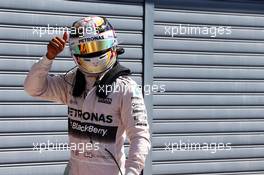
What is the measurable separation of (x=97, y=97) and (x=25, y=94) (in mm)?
2446

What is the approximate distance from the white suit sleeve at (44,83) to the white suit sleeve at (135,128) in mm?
499

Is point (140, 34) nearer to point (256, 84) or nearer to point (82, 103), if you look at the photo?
point (256, 84)

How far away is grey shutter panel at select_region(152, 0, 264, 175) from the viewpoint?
6812 mm

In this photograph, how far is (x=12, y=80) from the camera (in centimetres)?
600

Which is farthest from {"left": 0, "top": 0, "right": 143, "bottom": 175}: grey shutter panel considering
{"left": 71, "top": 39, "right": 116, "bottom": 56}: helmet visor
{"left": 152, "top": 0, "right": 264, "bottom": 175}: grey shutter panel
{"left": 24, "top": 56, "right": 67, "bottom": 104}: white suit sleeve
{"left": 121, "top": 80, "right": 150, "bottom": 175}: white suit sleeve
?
{"left": 121, "top": 80, "right": 150, "bottom": 175}: white suit sleeve

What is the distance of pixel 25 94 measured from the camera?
19.9ft

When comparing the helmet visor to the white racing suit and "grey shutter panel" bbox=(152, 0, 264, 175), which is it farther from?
"grey shutter panel" bbox=(152, 0, 264, 175)

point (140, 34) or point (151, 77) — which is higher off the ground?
point (140, 34)

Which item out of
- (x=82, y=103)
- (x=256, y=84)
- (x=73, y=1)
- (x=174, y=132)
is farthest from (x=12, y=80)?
(x=256, y=84)

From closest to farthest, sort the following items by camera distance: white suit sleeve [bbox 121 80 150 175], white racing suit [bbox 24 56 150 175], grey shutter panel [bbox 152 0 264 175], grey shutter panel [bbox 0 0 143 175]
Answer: white suit sleeve [bbox 121 80 150 175], white racing suit [bbox 24 56 150 175], grey shutter panel [bbox 0 0 143 175], grey shutter panel [bbox 152 0 264 175]

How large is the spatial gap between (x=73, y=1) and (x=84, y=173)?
114 inches

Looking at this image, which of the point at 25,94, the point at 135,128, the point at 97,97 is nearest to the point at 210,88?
the point at 25,94

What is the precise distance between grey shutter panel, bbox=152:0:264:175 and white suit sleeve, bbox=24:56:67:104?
2.82 m

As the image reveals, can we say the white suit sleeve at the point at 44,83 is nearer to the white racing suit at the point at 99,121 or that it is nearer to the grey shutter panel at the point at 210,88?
the white racing suit at the point at 99,121
